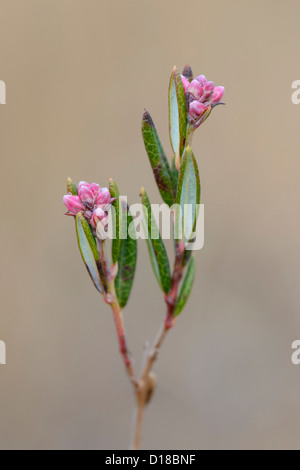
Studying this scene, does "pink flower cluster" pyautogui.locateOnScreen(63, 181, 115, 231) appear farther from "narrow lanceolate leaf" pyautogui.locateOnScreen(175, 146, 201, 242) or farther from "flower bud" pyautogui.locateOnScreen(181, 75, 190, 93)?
"flower bud" pyautogui.locateOnScreen(181, 75, 190, 93)

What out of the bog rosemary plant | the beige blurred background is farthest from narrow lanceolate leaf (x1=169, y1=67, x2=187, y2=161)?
the beige blurred background

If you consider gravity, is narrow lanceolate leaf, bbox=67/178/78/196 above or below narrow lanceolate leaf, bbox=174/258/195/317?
above

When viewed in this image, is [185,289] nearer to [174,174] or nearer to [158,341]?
[158,341]

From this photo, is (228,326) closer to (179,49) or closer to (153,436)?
(153,436)

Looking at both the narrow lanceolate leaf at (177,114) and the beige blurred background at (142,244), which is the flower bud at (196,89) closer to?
the narrow lanceolate leaf at (177,114)

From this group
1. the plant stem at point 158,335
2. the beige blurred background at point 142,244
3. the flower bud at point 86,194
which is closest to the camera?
the flower bud at point 86,194

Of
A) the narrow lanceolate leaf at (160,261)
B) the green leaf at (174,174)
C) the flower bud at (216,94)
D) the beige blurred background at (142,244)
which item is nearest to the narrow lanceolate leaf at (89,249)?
the narrow lanceolate leaf at (160,261)

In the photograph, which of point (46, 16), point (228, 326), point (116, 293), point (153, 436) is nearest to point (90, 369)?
point (153, 436)
